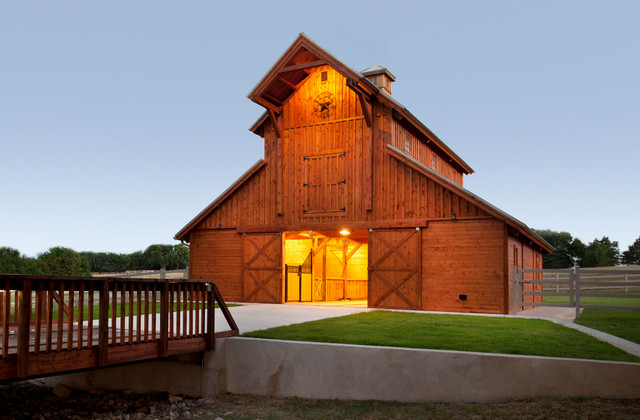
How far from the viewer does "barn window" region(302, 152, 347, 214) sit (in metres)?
17.4

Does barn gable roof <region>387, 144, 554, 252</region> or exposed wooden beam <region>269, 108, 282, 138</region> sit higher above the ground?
exposed wooden beam <region>269, 108, 282, 138</region>

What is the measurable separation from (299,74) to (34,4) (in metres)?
Answer: 47.9

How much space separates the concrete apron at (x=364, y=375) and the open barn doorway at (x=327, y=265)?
34.2 feet

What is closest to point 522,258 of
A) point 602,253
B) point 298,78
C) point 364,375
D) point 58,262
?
point 298,78

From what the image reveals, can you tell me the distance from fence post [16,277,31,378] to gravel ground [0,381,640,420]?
2279 mm

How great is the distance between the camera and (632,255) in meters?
61.0

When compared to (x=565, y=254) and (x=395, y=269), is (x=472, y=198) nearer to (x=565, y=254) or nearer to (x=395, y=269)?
(x=395, y=269)

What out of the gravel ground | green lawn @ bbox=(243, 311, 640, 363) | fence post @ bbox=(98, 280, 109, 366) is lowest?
the gravel ground

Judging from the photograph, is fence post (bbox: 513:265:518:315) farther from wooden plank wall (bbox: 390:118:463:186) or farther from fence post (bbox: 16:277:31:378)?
fence post (bbox: 16:277:31:378)

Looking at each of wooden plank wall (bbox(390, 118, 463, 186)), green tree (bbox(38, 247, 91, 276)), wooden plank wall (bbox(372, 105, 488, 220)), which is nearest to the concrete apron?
wooden plank wall (bbox(372, 105, 488, 220))

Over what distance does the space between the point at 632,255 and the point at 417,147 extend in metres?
52.6

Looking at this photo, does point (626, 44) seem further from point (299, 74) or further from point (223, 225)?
point (223, 225)

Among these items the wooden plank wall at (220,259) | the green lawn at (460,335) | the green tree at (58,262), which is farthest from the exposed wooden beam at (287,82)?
the green tree at (58,262)

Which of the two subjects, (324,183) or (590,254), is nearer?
(324,183)
